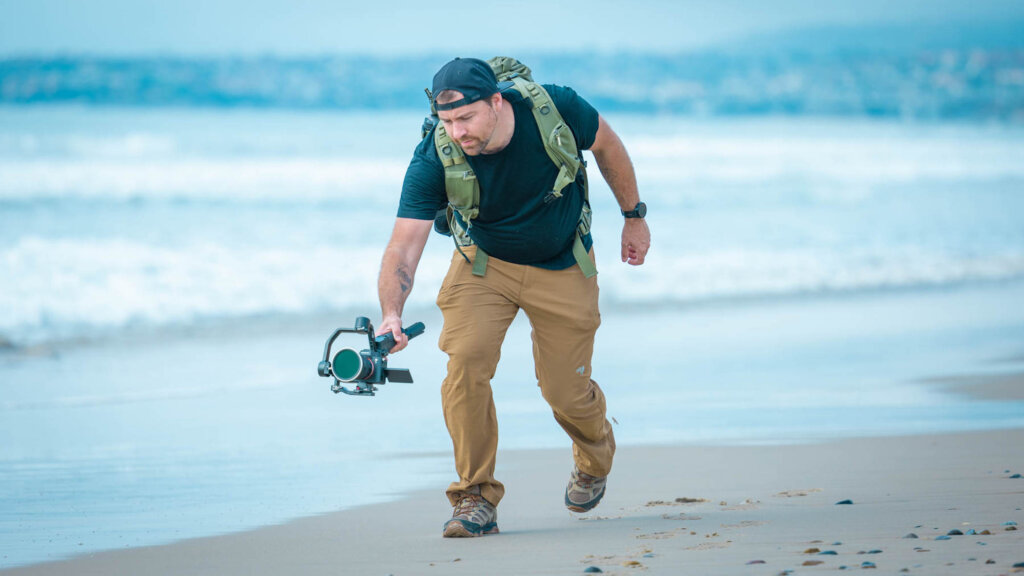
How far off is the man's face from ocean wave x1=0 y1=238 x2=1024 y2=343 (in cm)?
824

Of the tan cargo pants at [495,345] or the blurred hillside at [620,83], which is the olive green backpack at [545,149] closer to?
the tan cargo pants at [495,345]

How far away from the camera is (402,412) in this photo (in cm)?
811

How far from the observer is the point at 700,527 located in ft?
16.0

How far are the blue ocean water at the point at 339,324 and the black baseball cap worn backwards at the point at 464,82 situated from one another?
78.7 inches

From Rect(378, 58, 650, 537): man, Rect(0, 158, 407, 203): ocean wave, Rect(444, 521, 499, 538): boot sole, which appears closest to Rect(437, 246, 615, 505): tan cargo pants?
Rect(378, 58, 650, 537): man

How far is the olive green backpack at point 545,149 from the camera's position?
15.3ft

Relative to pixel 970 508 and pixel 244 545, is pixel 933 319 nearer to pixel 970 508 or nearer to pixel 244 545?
pixel 970 508

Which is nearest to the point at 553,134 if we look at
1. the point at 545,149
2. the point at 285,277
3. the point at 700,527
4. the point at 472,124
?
the point at 545,149

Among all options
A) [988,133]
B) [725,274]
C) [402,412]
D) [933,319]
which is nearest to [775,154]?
[988,133]

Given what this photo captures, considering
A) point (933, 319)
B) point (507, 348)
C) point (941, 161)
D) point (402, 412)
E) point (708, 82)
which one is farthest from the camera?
point (708, 82)

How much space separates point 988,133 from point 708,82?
19.4 metres

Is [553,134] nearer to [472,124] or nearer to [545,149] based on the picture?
[545,149]

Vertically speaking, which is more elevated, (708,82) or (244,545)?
(708,82)

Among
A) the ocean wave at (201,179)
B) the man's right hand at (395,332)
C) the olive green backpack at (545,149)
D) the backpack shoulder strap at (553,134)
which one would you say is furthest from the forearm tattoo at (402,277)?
the ocean wave at (201,179)
